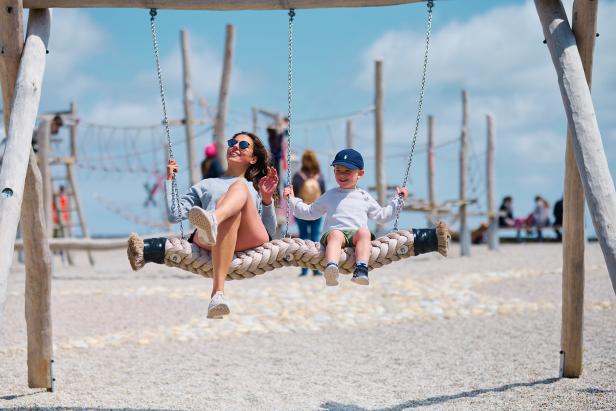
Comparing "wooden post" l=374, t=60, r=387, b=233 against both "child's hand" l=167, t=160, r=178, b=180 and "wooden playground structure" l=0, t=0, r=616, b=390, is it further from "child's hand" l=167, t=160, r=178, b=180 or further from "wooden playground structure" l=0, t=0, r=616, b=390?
"child's hand" l=167, t=160, r=178, b=180

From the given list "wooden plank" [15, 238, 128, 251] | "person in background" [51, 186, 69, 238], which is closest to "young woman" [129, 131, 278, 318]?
"wooden plank" [15, 238, 128, 251]

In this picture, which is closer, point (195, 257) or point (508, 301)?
point (195, 257)

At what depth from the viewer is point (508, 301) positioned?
1027cm

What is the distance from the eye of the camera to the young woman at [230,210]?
15.1ft

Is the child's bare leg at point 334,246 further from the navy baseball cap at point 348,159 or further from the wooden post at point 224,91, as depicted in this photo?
the wooden post at point 224,91

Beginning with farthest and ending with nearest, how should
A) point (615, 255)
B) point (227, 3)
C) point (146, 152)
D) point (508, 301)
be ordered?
point (146, 152), point (508, 301), point (227, 3), point (615, 255)

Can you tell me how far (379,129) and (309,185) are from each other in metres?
5.00

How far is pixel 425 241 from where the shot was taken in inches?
191

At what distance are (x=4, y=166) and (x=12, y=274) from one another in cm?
1028

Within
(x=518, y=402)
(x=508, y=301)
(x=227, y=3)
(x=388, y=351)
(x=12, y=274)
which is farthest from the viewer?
(x=12, y=274)

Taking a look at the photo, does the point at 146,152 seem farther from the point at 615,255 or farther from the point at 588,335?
the point at 615,255

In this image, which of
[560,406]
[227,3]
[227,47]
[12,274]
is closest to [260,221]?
[227,3]

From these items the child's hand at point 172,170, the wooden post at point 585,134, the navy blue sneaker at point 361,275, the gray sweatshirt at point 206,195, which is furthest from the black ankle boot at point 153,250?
the wooden post at point 585,134

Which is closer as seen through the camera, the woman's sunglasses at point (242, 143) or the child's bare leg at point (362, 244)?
the child's bare leg at point (362, 244)
